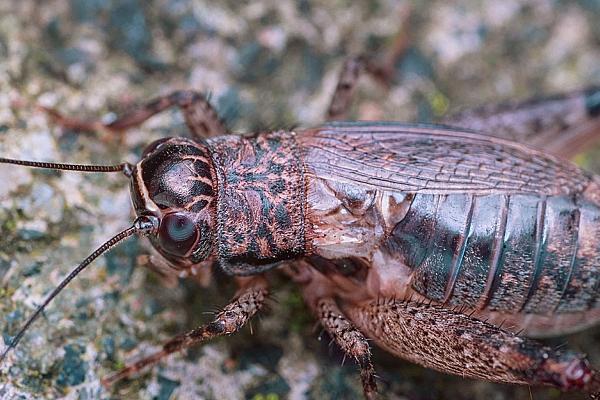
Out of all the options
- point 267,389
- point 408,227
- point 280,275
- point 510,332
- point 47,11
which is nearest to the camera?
point 510,332

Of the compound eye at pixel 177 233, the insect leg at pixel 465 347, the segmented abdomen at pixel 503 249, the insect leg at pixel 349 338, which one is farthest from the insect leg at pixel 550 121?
the compound eye at pixel 177 233

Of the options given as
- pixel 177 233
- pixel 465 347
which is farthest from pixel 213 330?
pixel 465 347

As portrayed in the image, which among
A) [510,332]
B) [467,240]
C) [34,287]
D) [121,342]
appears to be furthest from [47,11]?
[510,332]

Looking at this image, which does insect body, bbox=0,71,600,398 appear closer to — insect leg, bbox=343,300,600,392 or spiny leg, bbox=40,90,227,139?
insect leg, bbox=343,300,600,392

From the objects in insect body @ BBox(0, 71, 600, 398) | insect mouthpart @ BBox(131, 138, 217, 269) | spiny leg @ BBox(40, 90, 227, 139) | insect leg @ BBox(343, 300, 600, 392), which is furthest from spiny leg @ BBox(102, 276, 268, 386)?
spiny leg @ BBox(40, 90, 227, 139)

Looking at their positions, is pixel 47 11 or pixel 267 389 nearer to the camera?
pixel 267 389

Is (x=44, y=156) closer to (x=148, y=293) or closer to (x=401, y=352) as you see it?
(x=148, y=293)

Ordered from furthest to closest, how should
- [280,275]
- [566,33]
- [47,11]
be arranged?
[566,33], [47,11], [280,275]

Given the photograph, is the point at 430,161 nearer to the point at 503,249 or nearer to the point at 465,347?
the point at 503,249
